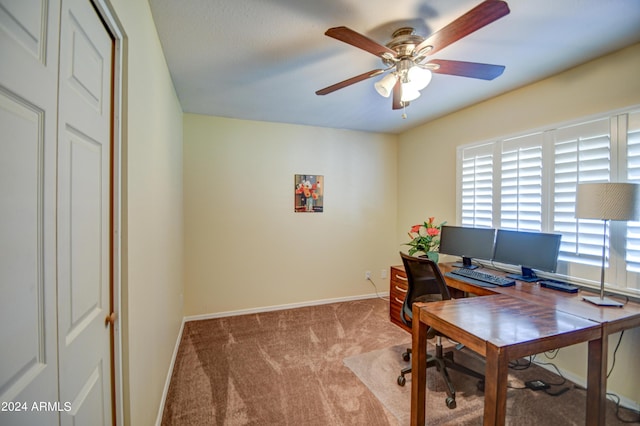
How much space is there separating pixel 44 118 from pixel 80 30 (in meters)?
0.41

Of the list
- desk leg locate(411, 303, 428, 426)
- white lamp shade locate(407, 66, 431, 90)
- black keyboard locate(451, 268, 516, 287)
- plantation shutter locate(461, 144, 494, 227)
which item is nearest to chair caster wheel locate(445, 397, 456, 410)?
desk leg locate(411, 303, 428, 426)

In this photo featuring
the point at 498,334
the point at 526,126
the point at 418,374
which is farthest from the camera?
the point at 526,126

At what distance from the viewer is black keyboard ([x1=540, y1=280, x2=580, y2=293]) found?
6.63ft

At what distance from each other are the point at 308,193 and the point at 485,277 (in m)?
2.29

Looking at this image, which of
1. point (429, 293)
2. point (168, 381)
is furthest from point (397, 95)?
point (168, 381)

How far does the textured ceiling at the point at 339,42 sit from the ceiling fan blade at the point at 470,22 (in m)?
0.22

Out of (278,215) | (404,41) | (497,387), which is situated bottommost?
(497,387)

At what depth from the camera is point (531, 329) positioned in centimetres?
141

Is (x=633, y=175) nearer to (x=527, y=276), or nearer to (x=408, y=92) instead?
(x=527, y=276)

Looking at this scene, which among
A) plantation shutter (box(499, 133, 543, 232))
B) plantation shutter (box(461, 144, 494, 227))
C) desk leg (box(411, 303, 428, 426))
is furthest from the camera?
plantation shutter (box(461, 144, 494, 227))

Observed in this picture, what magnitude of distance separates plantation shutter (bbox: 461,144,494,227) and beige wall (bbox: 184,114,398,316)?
1.29 meters

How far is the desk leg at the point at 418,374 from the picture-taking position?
5.42ft

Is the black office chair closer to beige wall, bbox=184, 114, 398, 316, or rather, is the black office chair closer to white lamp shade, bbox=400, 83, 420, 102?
white lamp shade, bbox=400, 83, 420, 102

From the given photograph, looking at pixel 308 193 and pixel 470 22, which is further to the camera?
pixel 308 193
